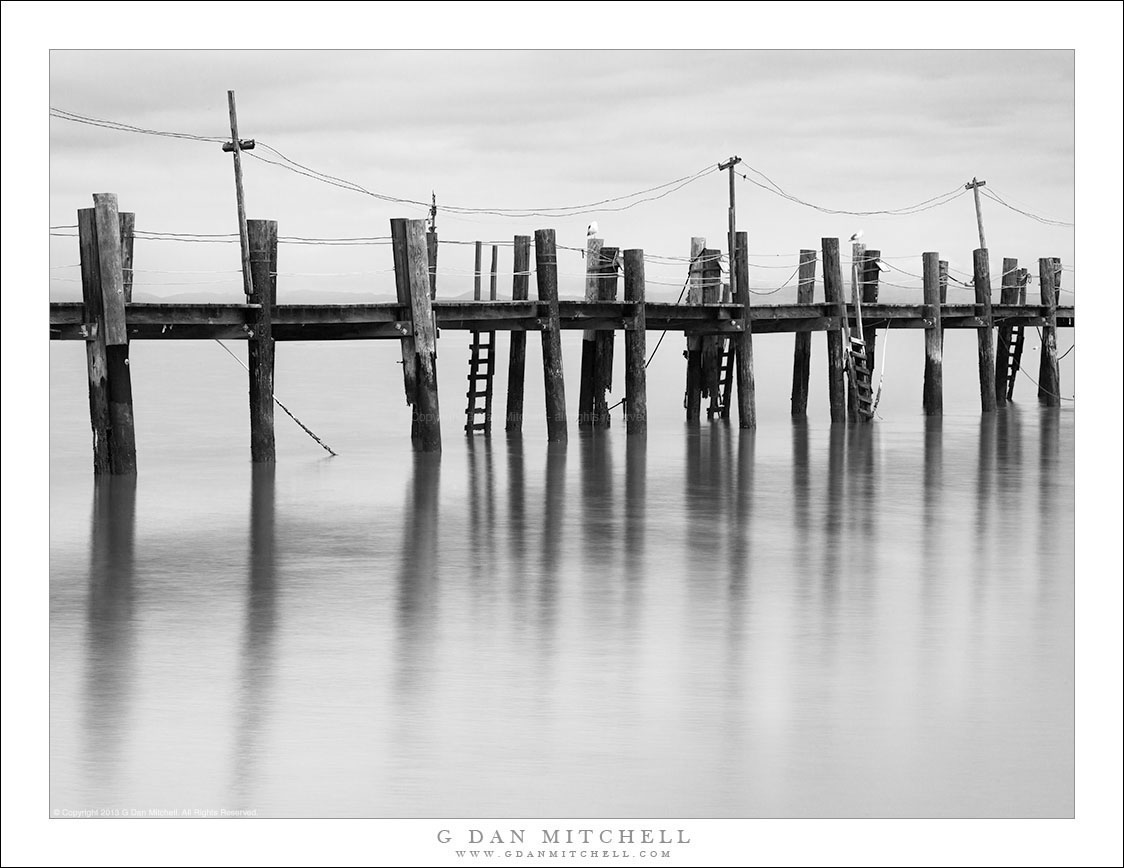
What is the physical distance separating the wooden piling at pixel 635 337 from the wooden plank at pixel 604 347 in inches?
26.4

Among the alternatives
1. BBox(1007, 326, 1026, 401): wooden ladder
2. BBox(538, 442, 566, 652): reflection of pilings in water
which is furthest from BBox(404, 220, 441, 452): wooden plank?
BBox(1007, 326, 1026, 401): wooden ladder

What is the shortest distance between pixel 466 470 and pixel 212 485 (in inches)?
123

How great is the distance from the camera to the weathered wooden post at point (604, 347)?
75.3 ft

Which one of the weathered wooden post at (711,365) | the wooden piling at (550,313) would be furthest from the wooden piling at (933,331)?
the wooden piling at (550,313)

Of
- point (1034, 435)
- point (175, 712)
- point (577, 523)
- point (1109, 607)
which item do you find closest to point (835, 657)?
point (1109, 607)

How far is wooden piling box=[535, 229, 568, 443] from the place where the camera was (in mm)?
20828

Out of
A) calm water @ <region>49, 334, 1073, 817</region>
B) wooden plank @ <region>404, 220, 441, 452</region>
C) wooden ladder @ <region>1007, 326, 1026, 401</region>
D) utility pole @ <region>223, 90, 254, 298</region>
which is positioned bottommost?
calm water @ <region>49, 334, 1073, 817</region>

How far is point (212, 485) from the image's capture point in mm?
17453

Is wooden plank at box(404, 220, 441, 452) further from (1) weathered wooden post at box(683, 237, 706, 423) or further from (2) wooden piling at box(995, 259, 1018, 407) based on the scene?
(2) wooden piling at box(995, 259, 1018, 407)

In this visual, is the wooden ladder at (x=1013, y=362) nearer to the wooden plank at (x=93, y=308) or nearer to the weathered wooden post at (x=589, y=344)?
the weathered wooden post at (x=589, y=344)

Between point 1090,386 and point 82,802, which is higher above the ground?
point 1090,386

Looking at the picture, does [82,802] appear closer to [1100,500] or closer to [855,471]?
[1100,500]

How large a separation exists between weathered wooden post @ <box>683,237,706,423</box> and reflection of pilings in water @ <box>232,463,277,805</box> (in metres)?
10.8

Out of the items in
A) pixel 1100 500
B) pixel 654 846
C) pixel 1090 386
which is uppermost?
pixel 1090 386
